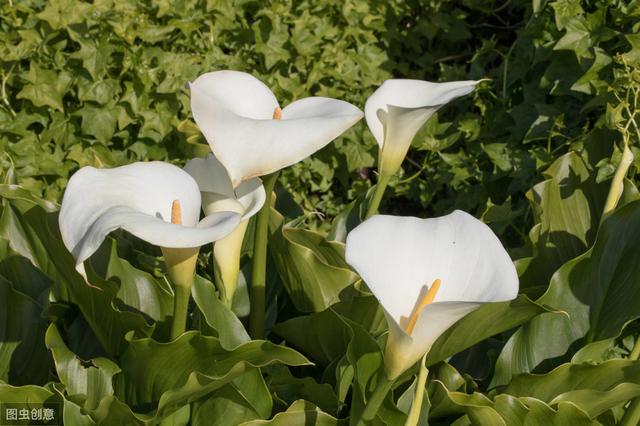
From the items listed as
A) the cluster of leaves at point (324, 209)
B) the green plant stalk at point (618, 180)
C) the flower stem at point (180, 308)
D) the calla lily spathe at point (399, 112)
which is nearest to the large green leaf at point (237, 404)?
the cluster of leaves at point (324, 209)

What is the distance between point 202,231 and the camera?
1.17m

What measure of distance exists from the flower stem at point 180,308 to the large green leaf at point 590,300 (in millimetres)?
637

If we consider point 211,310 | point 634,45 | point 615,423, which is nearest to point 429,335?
point 211,310

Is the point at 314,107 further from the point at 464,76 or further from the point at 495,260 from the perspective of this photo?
the point at 464,76

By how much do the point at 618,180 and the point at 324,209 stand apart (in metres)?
1.75

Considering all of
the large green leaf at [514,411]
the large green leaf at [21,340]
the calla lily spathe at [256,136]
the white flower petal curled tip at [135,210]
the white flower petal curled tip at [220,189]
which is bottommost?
the large green leaf at [21,340]

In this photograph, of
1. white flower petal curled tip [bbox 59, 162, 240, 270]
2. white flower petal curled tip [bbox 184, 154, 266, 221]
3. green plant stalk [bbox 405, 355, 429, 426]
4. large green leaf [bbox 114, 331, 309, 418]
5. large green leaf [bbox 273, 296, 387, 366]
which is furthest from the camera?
large green leaf [bbox 273, 296, 387, 366]

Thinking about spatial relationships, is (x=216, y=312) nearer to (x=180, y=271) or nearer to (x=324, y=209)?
(x=180, y=271)

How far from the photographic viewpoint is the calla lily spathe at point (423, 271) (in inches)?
46.8

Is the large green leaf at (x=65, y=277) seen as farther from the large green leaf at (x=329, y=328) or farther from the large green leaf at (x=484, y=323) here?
the large green leaf at (x=484, y=323)

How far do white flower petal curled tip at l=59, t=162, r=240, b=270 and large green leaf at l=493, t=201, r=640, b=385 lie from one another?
73 centimetres

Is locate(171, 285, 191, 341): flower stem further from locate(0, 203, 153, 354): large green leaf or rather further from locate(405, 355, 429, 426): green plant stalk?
locate(405, 355, 429, 426): green plant stalk

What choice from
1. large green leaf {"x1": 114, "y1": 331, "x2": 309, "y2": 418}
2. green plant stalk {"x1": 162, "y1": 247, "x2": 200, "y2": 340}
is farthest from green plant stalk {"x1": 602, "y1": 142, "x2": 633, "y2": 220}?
green plant stalk {"x1": 162, "y1": 247, "x2": 200, "y2": 340}

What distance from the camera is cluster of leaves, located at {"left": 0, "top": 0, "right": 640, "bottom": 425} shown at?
60.0 inches
